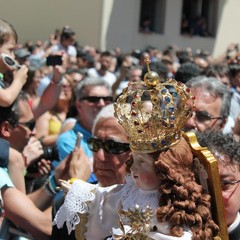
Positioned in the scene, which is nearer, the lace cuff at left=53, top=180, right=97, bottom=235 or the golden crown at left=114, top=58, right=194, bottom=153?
the golden crown at left=114, top=58, right=194, bottom=153

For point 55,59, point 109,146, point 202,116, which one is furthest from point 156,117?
point 55,59

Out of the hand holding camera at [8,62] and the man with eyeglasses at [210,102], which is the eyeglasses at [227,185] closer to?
the man with eyeglasses at [210,102]

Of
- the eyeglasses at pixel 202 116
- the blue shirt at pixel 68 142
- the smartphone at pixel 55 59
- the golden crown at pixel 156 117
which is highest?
the golden crown at pixel 156 117

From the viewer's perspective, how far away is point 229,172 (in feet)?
7.55

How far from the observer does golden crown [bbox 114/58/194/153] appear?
186 centimetres

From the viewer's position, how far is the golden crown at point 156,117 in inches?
73.2

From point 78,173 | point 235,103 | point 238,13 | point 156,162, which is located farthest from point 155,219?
point 238,13

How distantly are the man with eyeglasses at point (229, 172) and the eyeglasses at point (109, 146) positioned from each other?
1.35 feet

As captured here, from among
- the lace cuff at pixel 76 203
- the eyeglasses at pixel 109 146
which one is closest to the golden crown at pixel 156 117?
the lace cuff at pixel 76 203

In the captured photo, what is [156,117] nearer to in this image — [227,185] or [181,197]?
[181,197]

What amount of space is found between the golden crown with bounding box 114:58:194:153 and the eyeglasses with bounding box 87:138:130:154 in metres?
0.78

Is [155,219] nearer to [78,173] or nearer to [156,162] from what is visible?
[156,162]

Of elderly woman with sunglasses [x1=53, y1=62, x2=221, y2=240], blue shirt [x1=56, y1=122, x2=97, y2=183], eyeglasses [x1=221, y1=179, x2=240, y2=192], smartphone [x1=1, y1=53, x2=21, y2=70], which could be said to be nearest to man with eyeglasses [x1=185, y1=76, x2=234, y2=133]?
blue shirt [x1=56, y1=122, x2=97, y2=183]

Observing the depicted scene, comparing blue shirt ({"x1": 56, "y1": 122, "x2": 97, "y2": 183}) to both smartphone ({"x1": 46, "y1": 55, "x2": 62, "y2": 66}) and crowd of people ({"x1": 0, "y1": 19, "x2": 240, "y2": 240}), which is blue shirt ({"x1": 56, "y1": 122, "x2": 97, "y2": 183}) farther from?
smartphone ({"x1": 46, "y1": 55, "x2": 62, "y2": 66})
